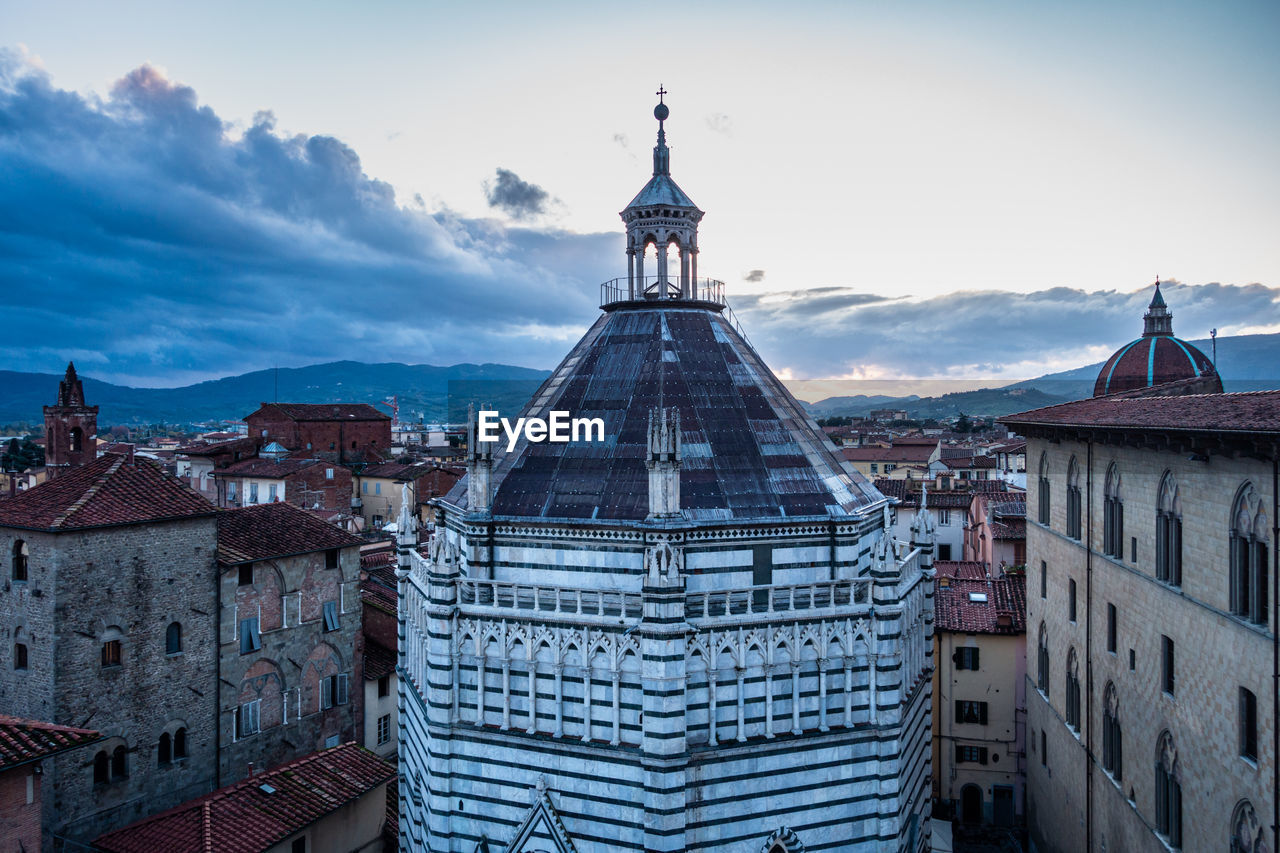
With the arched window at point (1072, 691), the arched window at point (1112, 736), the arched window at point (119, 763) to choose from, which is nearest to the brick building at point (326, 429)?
the arched window at point (119, 763)

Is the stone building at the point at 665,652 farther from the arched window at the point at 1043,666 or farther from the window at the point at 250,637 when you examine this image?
the window at the point at 250,637

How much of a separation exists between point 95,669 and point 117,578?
268 cm

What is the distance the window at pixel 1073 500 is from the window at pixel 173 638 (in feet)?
92.3

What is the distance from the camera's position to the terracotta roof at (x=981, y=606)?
32.3m

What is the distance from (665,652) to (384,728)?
22404 millimetres

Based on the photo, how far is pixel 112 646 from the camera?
88.7 feet

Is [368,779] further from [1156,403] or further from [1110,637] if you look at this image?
[1156,403]

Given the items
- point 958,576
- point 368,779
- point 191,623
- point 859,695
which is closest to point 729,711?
point 859,695

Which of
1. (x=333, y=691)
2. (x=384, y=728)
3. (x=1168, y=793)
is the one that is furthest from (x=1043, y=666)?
(x=333, y=691)

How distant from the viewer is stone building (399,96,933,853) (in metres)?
18.5

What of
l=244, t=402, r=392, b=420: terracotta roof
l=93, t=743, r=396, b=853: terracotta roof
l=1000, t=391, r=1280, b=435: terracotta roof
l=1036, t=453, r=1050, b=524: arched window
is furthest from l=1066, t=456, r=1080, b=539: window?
l=244, t=402, r=392, b=420: terracotta roof

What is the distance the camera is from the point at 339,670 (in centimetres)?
3412

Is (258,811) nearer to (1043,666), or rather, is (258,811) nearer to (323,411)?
(1043,666)

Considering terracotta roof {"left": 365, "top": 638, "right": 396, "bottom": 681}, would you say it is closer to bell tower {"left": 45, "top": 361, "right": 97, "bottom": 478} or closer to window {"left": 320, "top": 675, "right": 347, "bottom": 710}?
window {"left": 320, "top": 675, "right": 347, "bottom": 710}
